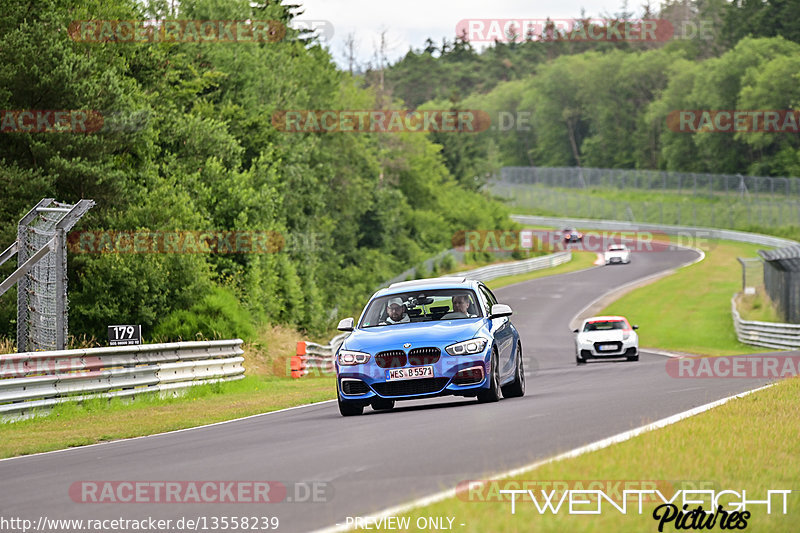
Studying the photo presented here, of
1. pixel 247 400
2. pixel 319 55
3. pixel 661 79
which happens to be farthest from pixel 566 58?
pixel 247 400

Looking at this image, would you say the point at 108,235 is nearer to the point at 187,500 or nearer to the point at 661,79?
the point at 187,500

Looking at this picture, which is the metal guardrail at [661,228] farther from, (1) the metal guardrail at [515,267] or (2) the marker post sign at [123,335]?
(2) the marker post sign at [123,335]

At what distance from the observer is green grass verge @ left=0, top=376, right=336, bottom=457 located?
14.2 metres

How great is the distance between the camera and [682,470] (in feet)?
26.6

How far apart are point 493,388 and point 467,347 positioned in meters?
0.79

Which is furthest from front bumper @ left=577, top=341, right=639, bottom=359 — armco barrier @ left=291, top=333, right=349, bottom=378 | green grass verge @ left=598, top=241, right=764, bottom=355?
green grass verge @ left=598, top=241, right=764, bottom=355

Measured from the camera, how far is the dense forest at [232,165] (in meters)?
29.4

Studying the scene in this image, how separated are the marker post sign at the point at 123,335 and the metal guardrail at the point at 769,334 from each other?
24238 millimetres

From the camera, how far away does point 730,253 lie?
282ft

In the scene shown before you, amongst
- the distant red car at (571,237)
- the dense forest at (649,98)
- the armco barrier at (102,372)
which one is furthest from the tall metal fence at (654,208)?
the armco barrier at (102,372)
